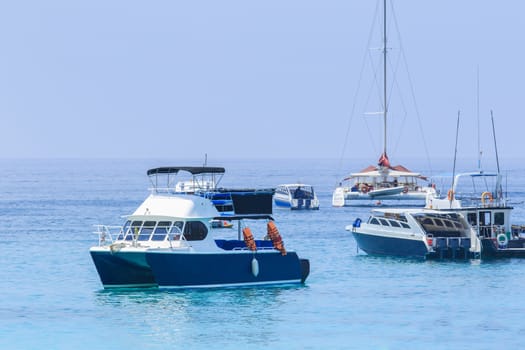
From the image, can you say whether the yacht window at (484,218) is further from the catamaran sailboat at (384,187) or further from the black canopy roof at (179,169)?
the catamaran sailboat at (384,187)

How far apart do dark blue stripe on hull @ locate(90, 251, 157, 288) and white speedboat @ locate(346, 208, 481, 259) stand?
61.6 feet

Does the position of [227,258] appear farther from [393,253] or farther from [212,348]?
[393,253]

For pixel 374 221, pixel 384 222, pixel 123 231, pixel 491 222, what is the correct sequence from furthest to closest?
pixel 374 221
pixel 384 222
pixel 491 222
pixel 123 231

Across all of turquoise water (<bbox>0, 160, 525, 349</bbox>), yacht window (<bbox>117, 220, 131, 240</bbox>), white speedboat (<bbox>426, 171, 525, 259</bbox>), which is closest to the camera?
turquoise water (<bbox>0, 160, 525, 349</bbox>)

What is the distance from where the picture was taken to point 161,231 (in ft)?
175

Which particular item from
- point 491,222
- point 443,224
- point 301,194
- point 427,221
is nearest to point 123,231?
point 427,221

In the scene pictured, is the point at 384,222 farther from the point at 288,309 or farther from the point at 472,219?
the point at 288,309

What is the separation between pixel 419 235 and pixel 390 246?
2.27 m

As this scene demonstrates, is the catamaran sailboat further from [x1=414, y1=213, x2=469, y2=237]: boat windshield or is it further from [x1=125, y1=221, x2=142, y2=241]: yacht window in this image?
[x1=125, y1=221, x2=142, y2=241]: yacht window

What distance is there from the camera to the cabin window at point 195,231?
175ft

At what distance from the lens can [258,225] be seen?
335 feet

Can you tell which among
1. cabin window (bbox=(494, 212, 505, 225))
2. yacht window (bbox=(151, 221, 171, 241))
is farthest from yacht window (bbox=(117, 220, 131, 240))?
cabin window (bbox=(494, 212, 505, 225))

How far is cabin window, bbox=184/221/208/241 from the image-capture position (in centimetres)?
5325

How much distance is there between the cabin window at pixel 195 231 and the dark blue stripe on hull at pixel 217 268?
Result: 82 centimetres
